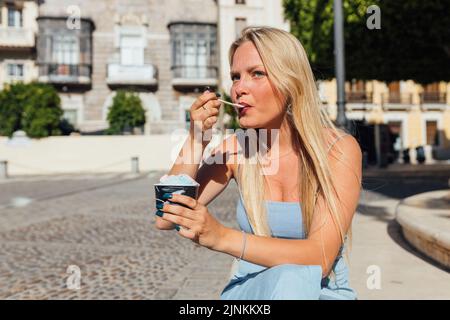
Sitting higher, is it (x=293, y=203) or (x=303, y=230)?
(x=293, y=203)

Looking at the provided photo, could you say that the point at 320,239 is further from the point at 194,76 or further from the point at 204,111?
the point at 194,76

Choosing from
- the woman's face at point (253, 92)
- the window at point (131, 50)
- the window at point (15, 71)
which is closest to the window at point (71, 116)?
the window at point (15, 71)

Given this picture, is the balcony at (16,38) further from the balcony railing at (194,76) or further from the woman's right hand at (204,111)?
the woman's right hand at (204,111)

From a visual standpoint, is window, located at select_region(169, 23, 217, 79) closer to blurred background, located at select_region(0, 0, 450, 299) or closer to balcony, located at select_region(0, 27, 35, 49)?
blurred background, located at select_region(0, 0, 450, 299)

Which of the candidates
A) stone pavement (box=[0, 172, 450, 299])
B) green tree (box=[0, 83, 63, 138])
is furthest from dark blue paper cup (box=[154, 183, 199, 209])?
green tree (box=[0, 83, 63, 138])

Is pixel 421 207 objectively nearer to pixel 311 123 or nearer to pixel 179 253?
pixel 179 253

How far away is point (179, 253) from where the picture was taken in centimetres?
565

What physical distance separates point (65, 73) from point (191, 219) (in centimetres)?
2899

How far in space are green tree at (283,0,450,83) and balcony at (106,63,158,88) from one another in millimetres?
14648

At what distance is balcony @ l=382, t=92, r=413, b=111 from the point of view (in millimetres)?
32125

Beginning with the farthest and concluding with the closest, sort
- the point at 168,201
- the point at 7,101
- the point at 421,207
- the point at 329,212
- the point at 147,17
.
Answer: the point at 147,17 < the point at 7,101 < the point at 421,207 < the point at 329,212 < the point at 168,201

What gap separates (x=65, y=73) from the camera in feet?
90.6
